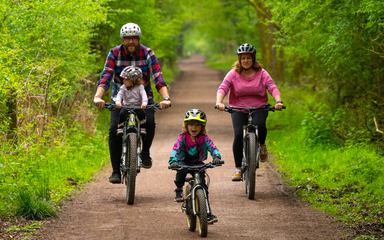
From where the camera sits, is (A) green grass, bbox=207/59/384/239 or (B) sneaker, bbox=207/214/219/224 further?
(A) green grass, bbox=207/59/384/239

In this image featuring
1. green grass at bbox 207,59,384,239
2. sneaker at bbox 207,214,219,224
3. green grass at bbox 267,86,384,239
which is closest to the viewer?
sneaker at bbox 207,214,219,224

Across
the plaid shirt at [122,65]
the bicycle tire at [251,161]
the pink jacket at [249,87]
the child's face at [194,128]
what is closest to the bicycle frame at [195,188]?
the child's face at [194,128]

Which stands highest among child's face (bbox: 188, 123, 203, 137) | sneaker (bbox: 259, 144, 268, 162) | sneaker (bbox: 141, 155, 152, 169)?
child's face (bbox: 188, 123, 203, 137)

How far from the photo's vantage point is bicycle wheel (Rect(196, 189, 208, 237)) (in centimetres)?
594

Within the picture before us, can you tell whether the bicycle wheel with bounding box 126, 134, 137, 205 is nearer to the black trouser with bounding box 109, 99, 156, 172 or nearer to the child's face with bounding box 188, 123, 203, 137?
the black trouser with bounding box 109, 99, 156, 172

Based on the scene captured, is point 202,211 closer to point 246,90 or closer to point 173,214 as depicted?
point 173,214

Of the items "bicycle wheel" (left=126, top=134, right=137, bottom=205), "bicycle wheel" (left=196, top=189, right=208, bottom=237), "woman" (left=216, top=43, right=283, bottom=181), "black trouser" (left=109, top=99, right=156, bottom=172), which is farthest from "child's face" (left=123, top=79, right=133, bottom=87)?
"bicycle wheel" (left=196, top=189, right=208, bottom=237)

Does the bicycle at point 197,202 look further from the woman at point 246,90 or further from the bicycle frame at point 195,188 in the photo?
the woman at point 246,90

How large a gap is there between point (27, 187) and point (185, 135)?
8.57 ft

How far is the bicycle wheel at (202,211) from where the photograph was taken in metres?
5.94

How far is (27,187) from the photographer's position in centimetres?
774

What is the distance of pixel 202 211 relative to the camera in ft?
19.5

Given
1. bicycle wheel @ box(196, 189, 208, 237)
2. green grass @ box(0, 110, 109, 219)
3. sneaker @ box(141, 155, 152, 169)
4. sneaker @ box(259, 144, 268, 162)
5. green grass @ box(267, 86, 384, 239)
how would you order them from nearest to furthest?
bicycle wheel @ box(196, 189, 208, 237), green grass @ box(0, 110, 109, 219), green grass @ box(267, 86, 384, 239), sneaker @ box(141, 155, 152, 169), sneaker @ box(259, 144, 268, 162)

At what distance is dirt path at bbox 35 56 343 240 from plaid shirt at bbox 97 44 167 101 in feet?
5.34
